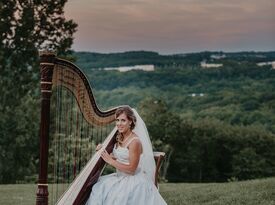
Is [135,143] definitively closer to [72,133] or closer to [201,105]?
[72,133]

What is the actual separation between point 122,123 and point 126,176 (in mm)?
463

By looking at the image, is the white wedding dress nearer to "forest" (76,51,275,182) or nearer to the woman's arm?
the woman's arm

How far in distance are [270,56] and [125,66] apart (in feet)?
21.3

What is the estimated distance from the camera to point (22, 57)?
861 inches

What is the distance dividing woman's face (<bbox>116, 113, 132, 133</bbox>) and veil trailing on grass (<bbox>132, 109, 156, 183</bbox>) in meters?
0.21

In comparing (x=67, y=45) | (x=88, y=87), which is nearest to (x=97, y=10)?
(x=67, y=45)

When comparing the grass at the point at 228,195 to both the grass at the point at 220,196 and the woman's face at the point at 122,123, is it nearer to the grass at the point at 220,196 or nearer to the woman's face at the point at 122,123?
the grass at the point at 220,196

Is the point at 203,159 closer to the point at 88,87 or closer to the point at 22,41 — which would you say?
the point at 22,41

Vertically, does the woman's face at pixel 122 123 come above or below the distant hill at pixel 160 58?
above

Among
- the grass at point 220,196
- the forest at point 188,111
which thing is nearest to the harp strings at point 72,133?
the grass at point 220,196

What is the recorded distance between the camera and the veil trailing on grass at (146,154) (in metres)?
5.74

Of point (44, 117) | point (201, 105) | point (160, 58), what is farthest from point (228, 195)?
point (160, 58)

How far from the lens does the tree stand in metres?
21.8

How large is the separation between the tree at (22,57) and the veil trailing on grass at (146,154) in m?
15.9
